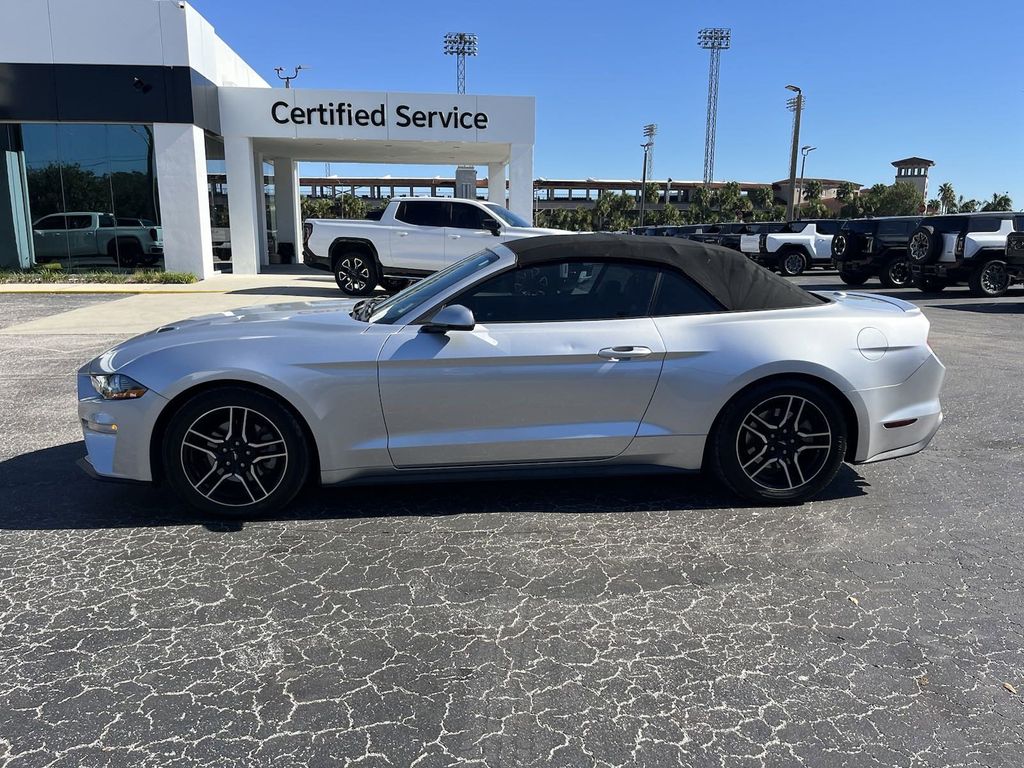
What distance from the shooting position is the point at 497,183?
85.8ft

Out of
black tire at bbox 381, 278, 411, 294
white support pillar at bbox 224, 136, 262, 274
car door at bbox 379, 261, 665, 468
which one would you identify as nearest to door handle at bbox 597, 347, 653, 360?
car door at bbox 379, 261, 665, 468

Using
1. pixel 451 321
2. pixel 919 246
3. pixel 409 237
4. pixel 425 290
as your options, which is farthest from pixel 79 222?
pixel 919 246

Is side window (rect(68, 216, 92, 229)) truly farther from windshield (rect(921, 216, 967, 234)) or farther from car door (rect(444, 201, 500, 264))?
windshield (rect(921, 216, 967, 234))

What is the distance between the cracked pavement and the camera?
2320 mm

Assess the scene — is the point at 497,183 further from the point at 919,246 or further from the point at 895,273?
the point at 919,246

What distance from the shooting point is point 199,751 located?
2244mm

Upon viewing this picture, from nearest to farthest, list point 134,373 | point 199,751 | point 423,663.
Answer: point 199,751
point 423,663
point 134,373

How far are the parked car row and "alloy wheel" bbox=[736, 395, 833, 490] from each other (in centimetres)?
1211

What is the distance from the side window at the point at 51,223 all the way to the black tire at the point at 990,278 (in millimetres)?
22032

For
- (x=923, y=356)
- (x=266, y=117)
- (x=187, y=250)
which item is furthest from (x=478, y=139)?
(x=923, y=356)

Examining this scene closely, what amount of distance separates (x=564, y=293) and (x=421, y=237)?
10.7m

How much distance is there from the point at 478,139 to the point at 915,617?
19166 millimetres

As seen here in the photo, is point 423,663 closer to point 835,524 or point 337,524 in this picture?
point 337,524

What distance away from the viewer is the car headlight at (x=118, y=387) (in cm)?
371
